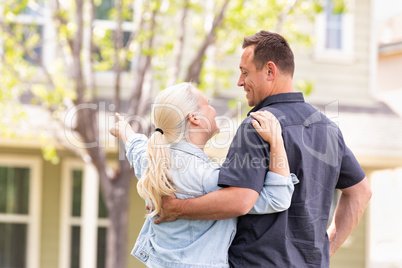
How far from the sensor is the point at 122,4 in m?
6.64

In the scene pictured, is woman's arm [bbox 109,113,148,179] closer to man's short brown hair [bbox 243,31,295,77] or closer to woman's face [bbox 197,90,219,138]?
woman's face [bbox 197,90,219,138]

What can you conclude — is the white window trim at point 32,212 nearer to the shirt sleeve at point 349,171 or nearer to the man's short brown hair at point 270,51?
the shirt sleeve at point 349,171

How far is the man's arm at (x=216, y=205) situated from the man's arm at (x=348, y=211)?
2.36 ft

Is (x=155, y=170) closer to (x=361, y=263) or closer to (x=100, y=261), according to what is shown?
(x=100, y=261)

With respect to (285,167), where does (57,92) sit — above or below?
above

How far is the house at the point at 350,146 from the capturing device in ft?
29.8

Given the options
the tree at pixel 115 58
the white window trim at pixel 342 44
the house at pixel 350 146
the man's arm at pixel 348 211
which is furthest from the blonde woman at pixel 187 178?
the white window trim at pixel 342 44

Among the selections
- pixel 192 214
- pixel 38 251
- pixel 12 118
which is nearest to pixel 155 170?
pixel 192 214

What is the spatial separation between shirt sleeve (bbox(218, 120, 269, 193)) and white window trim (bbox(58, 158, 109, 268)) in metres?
6.47

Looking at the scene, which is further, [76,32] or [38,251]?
[38,251]

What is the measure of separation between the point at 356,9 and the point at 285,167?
8.68 m

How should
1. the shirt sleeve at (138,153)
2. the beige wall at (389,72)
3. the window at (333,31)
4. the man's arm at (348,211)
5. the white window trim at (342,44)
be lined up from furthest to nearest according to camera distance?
the beige wall at (389,72) → the window at (333,31) → the white window trim at (342,44) → the man's arm at (348,211) → the shirt sleeve at (138,153)

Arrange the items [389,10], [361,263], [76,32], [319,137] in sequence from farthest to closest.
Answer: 1. [389,10]
2. [361,263]
3. [76,32]
4. [319,137]

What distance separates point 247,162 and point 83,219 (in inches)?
275
